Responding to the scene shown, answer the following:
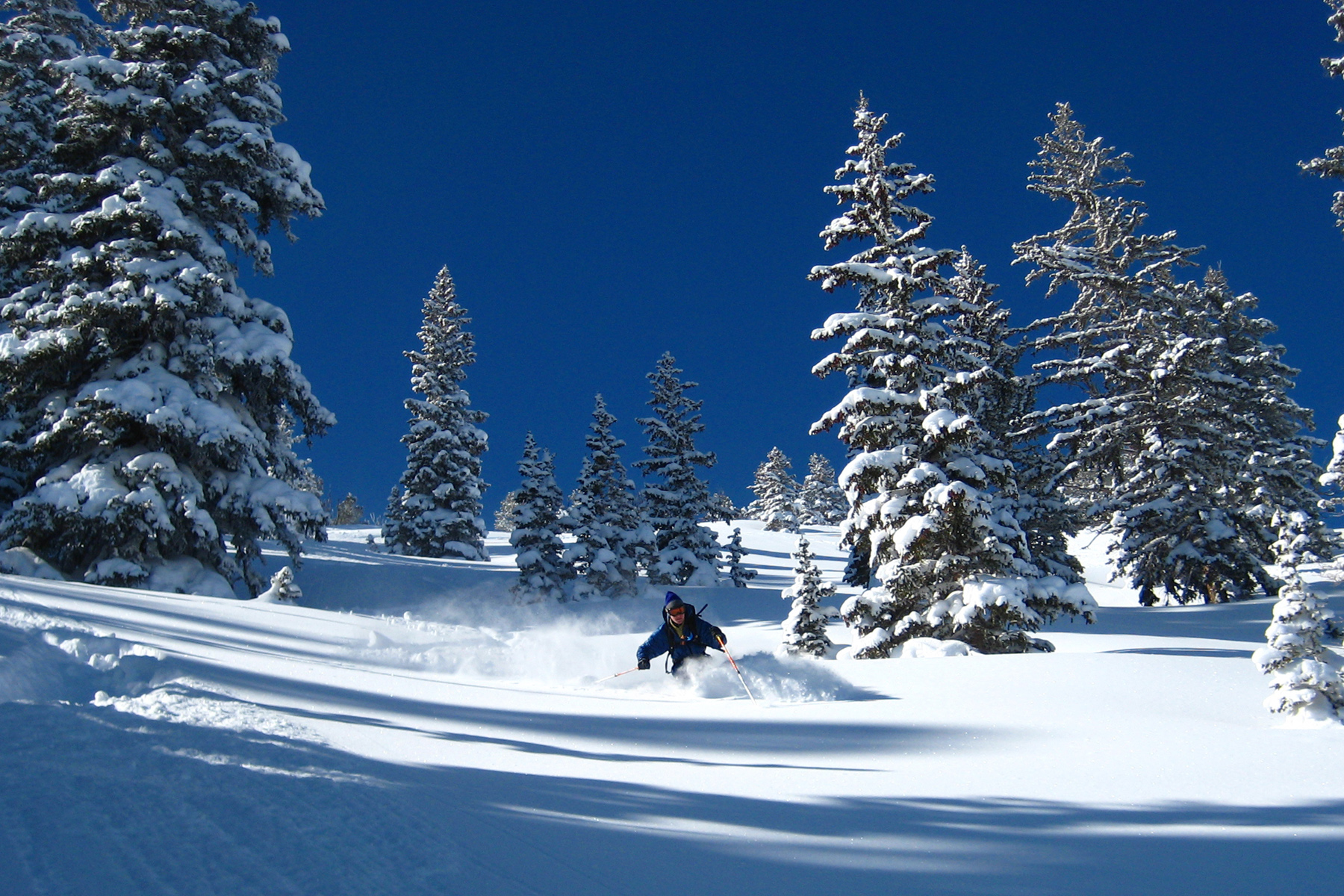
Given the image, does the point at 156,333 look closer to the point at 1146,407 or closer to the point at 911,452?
the point at 911,452

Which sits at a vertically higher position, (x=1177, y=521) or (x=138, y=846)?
(x=1177, y=521)

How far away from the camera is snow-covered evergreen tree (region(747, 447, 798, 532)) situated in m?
74.3

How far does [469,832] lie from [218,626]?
7.61 m

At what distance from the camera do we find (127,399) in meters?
13.3

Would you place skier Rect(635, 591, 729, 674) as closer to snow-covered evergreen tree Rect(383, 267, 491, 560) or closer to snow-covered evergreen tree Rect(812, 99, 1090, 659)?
snow-covered evergreen tree Rect(812, 99, 1090, 659)

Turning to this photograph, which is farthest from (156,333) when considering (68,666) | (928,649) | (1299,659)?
(1299,659)

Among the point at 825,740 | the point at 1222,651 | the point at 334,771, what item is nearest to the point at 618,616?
the point at 1222,651

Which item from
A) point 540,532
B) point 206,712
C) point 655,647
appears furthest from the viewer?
point 540,532

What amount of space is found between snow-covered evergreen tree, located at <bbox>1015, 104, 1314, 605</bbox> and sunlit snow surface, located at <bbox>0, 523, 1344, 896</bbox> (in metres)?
14.2

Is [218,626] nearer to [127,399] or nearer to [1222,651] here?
[127,399]

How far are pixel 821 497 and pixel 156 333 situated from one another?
243 ft

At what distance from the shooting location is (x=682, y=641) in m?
10.2

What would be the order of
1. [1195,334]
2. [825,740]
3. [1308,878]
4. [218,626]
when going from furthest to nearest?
[1195,334] < [218,626] < [825,740] < [1308,878]

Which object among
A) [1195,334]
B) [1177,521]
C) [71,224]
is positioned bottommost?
[1177,521]
